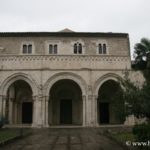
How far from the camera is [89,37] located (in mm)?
32875

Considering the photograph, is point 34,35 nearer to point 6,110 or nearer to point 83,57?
point 83,57

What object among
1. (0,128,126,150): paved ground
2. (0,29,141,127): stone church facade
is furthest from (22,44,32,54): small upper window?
(0,128,126,150): paved ground

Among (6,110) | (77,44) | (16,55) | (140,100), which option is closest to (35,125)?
(6,110)

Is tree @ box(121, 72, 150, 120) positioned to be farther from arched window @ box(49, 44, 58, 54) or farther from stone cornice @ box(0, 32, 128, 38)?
arched window @ box(49, 44, 58, 54)

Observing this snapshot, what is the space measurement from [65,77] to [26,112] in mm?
7554

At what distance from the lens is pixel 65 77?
31.0 meters

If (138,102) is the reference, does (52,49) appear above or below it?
above

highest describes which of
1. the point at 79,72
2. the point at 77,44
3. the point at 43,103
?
the point at 77,44

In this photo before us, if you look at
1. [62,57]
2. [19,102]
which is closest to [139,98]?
[62,57]

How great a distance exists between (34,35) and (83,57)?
225 inches

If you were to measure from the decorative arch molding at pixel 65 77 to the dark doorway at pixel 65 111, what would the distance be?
468 cm

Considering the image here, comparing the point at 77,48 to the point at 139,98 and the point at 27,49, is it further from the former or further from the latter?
the point at 139,98

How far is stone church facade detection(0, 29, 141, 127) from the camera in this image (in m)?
30.8

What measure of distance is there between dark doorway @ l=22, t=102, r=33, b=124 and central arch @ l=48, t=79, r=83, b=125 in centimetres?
277
